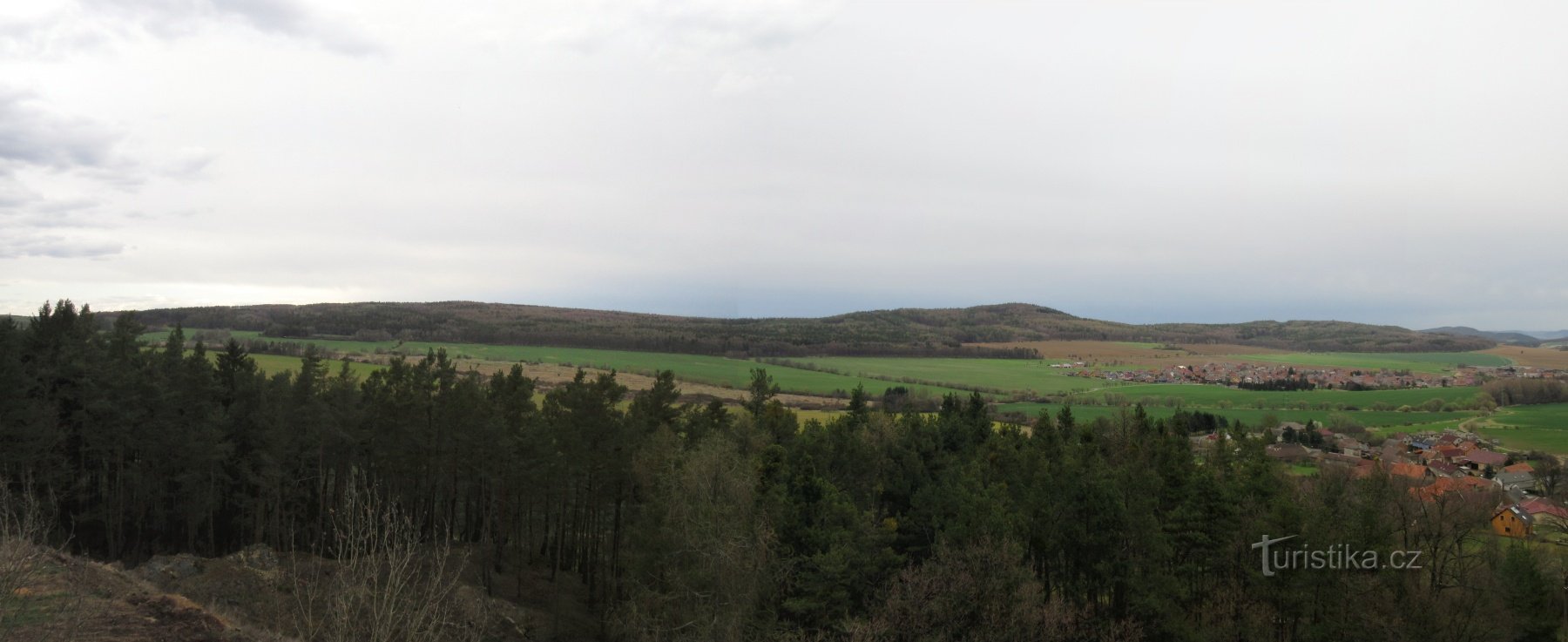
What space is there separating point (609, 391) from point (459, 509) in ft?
66.1

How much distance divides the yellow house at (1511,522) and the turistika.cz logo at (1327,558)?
15768mm

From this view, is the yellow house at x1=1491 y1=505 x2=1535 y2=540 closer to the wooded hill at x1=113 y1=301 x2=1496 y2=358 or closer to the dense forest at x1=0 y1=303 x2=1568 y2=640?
the dense forest at x1=0 y1=303 x2=1568 y2=640

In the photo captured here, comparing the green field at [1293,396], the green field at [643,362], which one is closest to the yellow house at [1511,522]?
the green field at [1293,396]

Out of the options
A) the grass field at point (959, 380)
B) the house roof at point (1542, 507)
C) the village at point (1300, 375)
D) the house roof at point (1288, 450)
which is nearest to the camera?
the house roof at point (1542, 507)

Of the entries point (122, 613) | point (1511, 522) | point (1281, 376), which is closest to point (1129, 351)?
point (1281, 376)

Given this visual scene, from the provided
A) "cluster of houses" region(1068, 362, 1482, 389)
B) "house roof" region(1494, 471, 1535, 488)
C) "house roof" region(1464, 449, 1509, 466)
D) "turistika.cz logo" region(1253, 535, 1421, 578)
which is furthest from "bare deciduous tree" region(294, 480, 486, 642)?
"cluster of houses" region(1068, 362, 1482, 389)

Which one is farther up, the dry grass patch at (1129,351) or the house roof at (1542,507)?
the dry grass patch at (1129,351)

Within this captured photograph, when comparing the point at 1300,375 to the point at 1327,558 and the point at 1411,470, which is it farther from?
the point at 1327,558

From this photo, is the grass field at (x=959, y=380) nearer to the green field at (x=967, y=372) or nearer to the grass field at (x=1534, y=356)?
the green field at (x=967, y=372)

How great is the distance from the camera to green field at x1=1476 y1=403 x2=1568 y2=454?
54256mm

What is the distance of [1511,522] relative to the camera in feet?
124

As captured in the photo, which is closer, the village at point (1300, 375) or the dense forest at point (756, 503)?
the dense forest at point (756, 503)

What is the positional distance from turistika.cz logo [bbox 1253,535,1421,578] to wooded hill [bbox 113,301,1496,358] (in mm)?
55951

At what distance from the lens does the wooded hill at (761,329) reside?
95688mm
